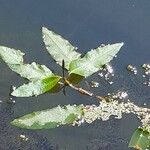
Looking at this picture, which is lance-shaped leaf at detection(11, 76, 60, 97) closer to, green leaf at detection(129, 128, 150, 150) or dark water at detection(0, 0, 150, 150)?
dark water at detection(0, 0, 150, 150)

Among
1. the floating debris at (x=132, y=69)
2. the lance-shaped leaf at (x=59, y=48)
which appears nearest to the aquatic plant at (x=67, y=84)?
the lance-shaped leaf at (x=59, y=48)

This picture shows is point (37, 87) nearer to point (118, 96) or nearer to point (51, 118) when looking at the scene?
point (51, 118)

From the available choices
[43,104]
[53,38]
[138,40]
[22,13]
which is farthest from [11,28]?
[138,40]

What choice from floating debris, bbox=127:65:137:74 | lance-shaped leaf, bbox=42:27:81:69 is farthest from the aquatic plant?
floating debris, bbox=127:65:137:74

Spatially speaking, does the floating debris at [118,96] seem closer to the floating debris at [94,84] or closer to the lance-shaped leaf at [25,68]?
the floating debris at [94,84]

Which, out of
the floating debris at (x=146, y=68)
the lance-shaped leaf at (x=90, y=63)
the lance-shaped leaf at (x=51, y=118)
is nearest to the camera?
the lance-shaped leaf at (x=51, y=118)

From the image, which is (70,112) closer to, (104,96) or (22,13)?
(104,96)
